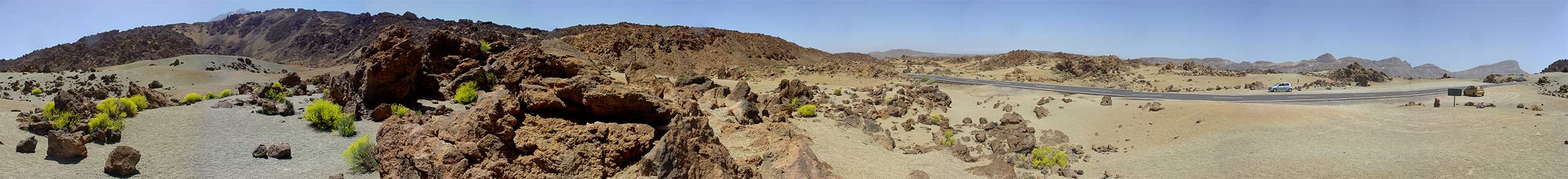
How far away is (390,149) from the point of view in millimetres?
5246

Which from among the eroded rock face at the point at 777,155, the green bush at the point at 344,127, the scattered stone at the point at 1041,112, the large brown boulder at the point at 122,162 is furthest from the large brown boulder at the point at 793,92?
the large brown boulder at the point at 122,162

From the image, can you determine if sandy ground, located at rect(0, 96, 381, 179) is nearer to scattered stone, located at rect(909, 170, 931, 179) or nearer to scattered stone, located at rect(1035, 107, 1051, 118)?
scattered stone, located at rect(909, 170, 931, 179)

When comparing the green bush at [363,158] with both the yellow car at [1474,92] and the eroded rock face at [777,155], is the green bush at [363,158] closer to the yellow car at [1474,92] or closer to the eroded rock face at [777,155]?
the eroded rock face at [777,155]

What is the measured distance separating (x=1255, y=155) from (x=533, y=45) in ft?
34.7

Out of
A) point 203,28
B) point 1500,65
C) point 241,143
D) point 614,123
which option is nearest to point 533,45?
point 241,143

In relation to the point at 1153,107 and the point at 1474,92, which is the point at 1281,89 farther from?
the point at 1153,107

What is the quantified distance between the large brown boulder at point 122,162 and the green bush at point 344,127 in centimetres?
309

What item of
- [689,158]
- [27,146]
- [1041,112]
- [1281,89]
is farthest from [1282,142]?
[1281,89]

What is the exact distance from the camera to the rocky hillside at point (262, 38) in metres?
52.3

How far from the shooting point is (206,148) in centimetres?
859

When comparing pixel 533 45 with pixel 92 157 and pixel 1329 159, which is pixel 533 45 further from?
pixel 1329 159

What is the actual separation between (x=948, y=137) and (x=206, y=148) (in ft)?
36.3

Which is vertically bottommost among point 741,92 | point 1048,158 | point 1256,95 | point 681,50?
point 1048,158

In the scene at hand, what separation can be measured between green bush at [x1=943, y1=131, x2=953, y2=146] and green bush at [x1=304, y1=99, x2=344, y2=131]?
9.64 meters
